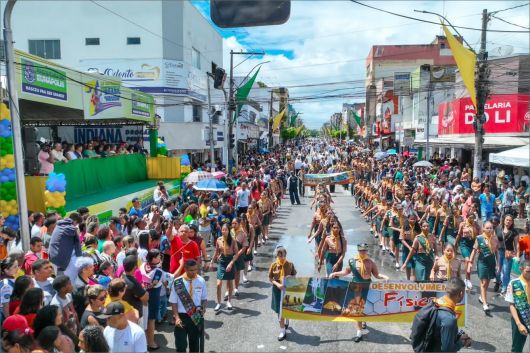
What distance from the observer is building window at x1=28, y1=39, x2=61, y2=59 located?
129 feet

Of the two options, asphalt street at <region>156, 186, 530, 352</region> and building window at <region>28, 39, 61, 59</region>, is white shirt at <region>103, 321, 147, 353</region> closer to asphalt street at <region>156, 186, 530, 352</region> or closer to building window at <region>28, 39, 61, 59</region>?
asphalt street at <region>156, 186, 530, 352</region>

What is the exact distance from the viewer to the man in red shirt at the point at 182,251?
8250 mm

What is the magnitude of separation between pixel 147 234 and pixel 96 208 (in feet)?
21.0

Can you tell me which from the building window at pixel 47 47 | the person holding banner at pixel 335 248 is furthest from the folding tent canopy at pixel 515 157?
the building window at pixel 47 47

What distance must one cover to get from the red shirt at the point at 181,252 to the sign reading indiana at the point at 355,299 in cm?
174

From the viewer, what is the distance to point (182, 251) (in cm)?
830

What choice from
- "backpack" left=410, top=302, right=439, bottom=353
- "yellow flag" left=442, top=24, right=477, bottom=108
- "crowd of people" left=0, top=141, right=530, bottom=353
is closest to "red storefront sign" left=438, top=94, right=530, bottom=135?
"yellow flag" left=442, top=24, right=477, bottom=108

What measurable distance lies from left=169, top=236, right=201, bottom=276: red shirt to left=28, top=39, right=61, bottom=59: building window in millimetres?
35759

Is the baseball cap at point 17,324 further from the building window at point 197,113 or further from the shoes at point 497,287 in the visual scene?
the building window at point 197,113

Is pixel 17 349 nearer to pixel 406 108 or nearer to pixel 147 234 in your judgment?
pixel 147 234

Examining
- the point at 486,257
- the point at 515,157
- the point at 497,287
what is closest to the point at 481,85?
the point at 515,157

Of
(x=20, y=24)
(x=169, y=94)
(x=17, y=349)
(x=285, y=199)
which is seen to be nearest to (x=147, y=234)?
(x=17, y=349)

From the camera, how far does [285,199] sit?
82.1ft

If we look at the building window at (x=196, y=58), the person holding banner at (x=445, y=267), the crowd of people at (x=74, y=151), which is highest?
the building window at (x=196, y=58)
